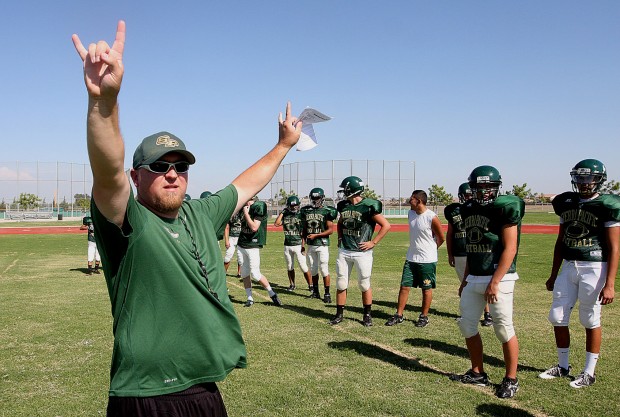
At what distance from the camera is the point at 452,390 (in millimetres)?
5617

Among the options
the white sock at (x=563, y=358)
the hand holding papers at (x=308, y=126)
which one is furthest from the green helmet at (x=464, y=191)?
the hand holding papers at (x=308, y=126)

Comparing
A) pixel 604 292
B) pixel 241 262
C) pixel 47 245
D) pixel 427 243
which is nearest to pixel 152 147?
pixel 604 292

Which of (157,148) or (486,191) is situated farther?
(486,191)

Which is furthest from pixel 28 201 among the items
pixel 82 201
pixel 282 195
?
pixel 282 195

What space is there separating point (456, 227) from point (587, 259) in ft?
7.67

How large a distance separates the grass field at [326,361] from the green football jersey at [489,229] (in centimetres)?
137

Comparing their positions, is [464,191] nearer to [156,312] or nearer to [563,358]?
[563,358]

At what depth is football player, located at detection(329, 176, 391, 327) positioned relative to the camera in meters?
8.78

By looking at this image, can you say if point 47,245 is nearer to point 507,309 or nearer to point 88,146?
point 507,309

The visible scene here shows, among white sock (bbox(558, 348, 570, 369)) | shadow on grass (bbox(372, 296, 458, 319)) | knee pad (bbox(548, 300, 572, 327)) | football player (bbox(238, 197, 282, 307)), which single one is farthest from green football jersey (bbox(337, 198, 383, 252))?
white sock (bbox(558, 348, 570, 369))

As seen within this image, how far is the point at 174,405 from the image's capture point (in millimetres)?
2438

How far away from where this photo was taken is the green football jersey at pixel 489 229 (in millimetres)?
5527

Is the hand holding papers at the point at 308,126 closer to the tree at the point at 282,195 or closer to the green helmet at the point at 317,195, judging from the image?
the green helmet at the point at 317,195

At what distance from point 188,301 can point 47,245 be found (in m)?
25.6
